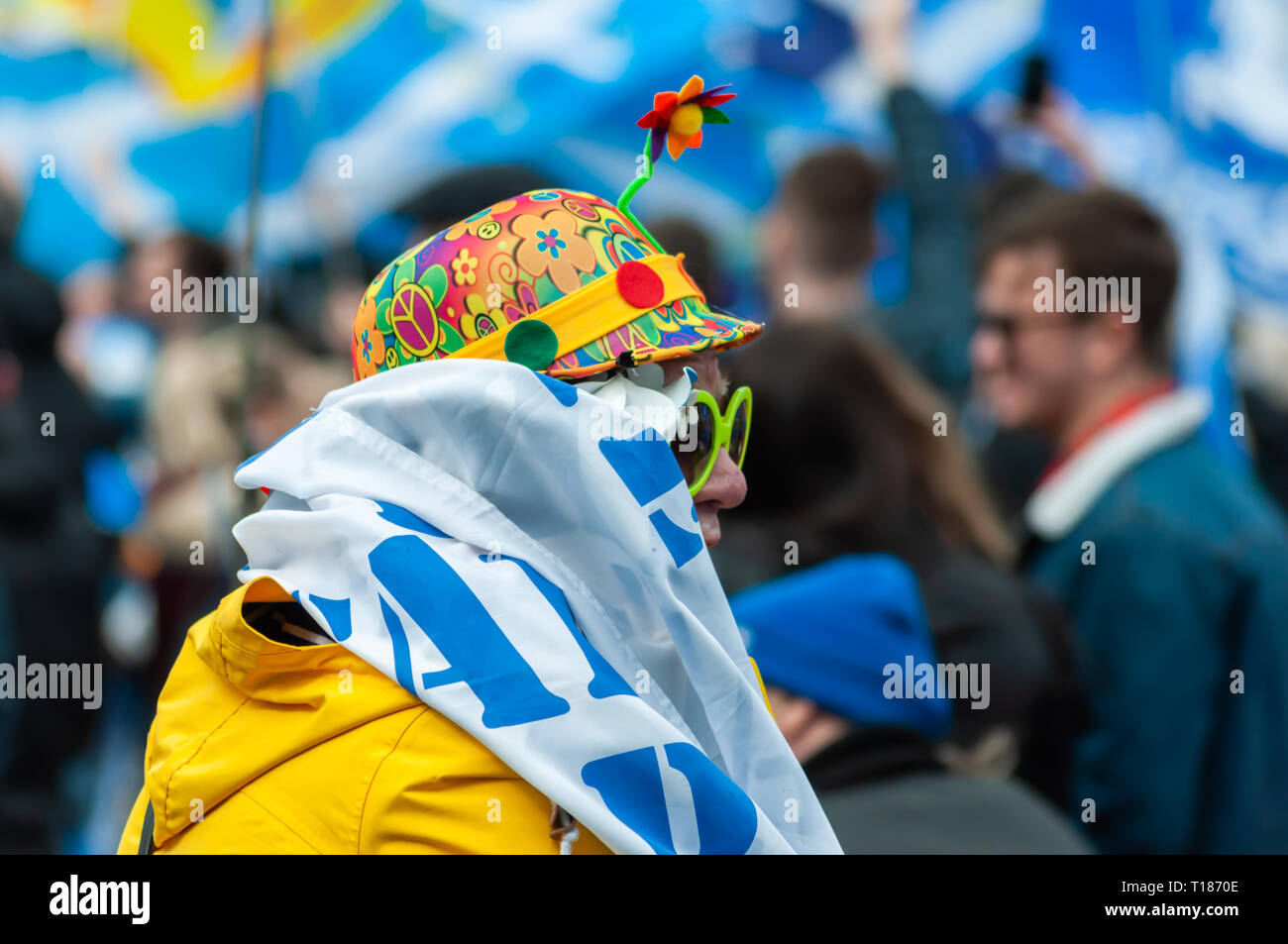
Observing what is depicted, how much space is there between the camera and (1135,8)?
6.33m

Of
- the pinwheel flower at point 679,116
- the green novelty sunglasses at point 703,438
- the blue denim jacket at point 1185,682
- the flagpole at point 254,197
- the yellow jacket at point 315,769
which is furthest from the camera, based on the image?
the blue denim jacket at point 1185,682

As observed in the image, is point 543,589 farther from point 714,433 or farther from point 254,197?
point 254,197

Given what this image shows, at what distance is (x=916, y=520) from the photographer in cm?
359

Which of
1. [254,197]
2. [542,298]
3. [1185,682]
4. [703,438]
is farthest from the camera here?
[1185,682]

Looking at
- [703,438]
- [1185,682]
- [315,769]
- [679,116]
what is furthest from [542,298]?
[1185,682]

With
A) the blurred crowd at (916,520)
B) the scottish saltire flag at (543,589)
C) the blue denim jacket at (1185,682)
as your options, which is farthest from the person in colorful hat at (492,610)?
the blue denim jacket at (1185,682)

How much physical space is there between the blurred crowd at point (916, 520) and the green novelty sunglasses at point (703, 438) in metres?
0.69

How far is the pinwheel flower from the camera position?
7.49 ft

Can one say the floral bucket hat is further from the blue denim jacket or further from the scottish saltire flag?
the blue denim jacket

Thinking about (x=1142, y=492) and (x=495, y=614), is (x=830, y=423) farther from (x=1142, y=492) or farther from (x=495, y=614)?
(x=495, y=614)

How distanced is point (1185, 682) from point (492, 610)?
8.13 ft

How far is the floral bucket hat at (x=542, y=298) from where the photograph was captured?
2023mm

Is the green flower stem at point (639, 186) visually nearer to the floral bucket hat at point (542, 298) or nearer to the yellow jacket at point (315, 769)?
the floral bucket hat at point (542, 298)

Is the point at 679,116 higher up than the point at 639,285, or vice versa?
the point at 679,116
